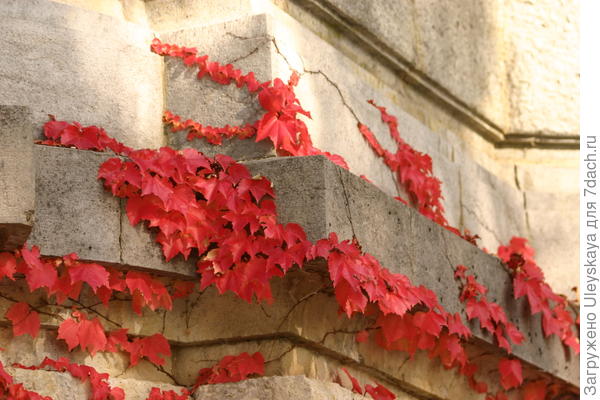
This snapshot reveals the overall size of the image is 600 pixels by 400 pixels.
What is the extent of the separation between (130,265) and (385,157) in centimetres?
144

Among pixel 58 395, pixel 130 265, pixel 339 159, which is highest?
pixel 339 159

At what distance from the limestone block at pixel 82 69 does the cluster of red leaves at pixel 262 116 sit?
9cm

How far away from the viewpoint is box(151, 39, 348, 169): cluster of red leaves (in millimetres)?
4660

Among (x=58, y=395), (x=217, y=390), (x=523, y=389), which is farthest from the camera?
(x=523, y=389)

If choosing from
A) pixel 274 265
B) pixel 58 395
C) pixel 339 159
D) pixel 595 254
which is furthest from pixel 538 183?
pixel 58 395

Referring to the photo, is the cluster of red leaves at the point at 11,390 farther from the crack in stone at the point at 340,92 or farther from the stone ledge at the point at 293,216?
the crack in stone at the point at 340,92

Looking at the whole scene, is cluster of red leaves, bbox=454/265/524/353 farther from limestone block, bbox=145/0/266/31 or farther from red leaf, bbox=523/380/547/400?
limestone block, bbox=145/0/266/31

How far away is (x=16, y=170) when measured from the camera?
13.0ft

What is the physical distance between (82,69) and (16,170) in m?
0.79

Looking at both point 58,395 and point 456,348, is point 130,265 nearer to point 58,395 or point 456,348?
point 58,395

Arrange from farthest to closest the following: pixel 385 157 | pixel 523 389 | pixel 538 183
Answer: pixel 538 183 → pixel 523 389 → pixel 385 157

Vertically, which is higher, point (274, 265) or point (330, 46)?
point (330, 46)

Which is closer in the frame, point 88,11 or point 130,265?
point 130,265

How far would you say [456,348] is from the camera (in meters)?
5.17
